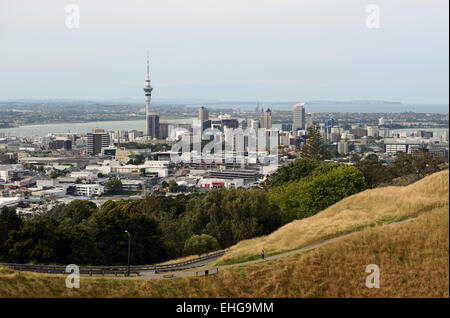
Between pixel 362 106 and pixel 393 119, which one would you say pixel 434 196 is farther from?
pixel 362 106

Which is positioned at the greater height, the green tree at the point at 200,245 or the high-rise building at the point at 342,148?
the green tree at the point at 200,245

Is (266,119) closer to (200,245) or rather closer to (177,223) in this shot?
(177,223)

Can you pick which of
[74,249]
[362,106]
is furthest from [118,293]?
[362,106]

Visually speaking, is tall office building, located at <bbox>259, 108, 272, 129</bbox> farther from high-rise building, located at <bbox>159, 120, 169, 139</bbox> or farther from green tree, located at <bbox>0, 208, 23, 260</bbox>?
green tree, located at <bbox>0, 208, 23, 260</bbox>

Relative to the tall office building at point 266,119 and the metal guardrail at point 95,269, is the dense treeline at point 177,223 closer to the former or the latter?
the metal guardrail at point 95,269

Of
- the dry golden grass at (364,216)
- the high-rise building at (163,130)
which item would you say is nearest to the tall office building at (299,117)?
the high-rise building at (163,130)

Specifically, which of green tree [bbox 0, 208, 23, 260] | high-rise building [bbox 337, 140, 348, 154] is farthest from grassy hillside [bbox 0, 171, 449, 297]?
high-rise building [bbox 337, 140, 348, 154]
